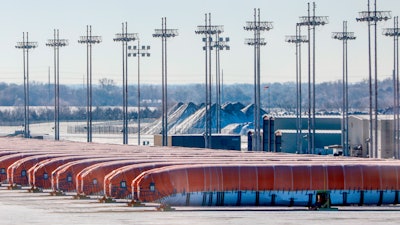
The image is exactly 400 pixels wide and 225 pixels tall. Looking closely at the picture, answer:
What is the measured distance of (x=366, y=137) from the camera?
112m

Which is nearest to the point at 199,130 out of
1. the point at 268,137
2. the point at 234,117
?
the point at 234,117

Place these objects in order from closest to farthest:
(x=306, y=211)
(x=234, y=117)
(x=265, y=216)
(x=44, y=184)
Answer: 1. (x=265, y=216)
2. (x=306, y=211)
3. (x=44, y=184)
4. (x=234, y=117)

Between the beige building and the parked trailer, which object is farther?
the beige building

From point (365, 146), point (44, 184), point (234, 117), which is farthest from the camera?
point (234, 117)

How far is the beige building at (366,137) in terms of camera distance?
105 meters

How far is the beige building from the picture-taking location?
10544 cm

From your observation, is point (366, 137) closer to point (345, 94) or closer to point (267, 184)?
point (345, 94)

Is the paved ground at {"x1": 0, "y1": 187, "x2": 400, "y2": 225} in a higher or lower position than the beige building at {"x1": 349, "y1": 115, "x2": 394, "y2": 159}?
lower

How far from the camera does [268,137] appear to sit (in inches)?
4518

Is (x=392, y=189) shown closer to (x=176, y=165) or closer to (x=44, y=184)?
(x=176, y=165)

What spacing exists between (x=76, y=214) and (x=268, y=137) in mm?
63006

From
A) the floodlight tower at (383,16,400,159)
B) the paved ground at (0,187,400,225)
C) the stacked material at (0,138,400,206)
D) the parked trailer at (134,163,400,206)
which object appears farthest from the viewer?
the floodlight tower at (383,16,400,159)

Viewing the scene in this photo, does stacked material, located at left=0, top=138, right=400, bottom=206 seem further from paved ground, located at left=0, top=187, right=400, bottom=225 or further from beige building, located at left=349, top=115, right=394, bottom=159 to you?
beige building, located at left=349, top=115, right=394, bottom=159

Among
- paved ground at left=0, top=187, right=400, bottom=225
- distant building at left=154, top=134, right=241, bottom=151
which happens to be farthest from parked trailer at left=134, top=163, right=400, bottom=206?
distant building at left=154, top=134, right=241, bottom=151
